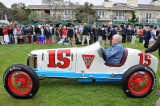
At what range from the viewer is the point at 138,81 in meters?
4.46

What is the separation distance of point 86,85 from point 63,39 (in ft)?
37.9

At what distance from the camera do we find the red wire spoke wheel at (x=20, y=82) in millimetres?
4297

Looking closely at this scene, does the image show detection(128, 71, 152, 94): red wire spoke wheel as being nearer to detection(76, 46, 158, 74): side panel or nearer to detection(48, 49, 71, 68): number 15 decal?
detection(76, 46, 158, 74): side panel

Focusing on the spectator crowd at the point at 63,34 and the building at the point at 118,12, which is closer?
the spectator crowd at the point at 63,34

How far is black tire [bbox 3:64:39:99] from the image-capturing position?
419 cm

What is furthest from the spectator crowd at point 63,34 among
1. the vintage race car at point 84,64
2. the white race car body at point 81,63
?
the white race car body at point 81,63

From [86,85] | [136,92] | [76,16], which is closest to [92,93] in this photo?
[86,85]

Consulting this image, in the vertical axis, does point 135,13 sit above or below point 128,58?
above

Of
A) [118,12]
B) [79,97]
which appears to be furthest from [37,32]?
[118,12]

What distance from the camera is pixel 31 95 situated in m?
4.25

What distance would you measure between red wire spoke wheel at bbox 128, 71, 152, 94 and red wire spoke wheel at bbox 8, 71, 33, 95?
2.55 m

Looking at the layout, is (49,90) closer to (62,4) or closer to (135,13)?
(62,4)

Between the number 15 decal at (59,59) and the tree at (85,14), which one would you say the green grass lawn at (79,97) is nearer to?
the number 15 decal at (59,59)

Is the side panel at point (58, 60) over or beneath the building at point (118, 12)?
beneath
